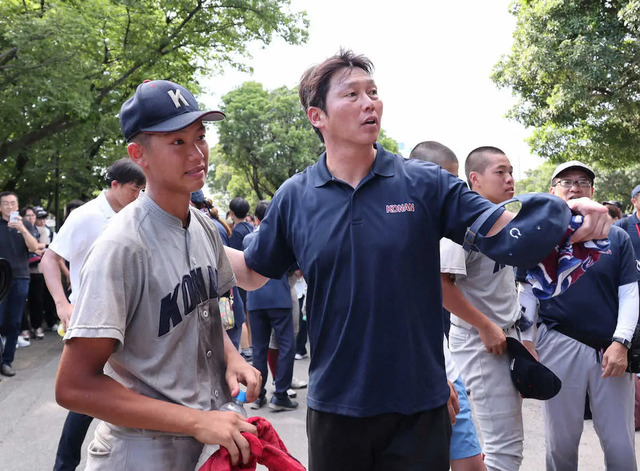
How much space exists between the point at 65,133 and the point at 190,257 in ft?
42.0

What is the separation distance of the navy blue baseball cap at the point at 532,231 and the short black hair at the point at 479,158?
173 cm

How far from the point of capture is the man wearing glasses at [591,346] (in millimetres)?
3576

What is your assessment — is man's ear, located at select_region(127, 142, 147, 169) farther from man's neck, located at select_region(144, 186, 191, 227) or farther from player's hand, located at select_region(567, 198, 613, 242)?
player's hand, located at select_region(567, 198, 613, 242)

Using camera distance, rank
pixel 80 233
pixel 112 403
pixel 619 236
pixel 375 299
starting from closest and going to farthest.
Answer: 1. pixel 112 403
2. pixel 375 299
3. pixel 619 236
4. pixel 80 233

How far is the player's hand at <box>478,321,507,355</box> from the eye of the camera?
3313 mm

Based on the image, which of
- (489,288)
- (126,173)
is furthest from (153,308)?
(126,173)

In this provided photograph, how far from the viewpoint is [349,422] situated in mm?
2271

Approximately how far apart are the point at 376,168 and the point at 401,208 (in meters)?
0.22

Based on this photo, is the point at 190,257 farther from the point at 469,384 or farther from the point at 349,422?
the point at 469,384

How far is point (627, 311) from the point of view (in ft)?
12.1

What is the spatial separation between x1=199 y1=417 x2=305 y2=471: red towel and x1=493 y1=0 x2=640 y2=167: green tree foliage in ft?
55.5

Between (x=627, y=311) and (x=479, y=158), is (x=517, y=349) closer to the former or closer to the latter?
(x=627, y=311)

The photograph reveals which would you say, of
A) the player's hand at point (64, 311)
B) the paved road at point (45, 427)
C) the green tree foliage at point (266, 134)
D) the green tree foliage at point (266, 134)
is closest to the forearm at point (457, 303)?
the paved road at point (45, 427)

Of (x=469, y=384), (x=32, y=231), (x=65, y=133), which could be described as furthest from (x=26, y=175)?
(x=469, y=384)
